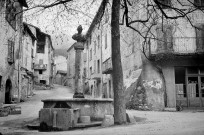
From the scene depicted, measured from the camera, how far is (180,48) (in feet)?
55.9

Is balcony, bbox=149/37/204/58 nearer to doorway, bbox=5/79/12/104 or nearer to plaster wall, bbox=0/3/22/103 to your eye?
plaster wall, bbox=0/3/22/103

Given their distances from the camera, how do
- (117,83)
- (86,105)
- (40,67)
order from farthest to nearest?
(40,67) < (86,105) < (117,83)

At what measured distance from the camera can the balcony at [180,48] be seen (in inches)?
651

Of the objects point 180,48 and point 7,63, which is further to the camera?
point 7,63

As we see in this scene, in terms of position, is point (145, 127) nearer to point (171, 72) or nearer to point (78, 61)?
point (78, 61)

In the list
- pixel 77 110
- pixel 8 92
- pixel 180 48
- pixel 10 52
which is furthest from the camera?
pixel 8 92

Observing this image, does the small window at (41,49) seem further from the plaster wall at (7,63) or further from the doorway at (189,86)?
the doorway at (189,86)

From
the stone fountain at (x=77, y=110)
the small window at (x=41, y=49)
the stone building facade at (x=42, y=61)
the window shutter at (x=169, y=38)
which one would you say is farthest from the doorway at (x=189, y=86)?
the small window at (x=41, y=49)

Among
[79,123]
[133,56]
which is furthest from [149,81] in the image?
[79,123]

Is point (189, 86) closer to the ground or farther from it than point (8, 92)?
farther from it

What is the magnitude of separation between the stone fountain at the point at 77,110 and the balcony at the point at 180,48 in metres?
7.10

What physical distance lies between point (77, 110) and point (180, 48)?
10.6 meters

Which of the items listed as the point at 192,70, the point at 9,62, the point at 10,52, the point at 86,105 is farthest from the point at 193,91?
the point at 10,52

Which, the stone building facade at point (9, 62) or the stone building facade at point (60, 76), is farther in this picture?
the stone building facade at point (60, 76)
